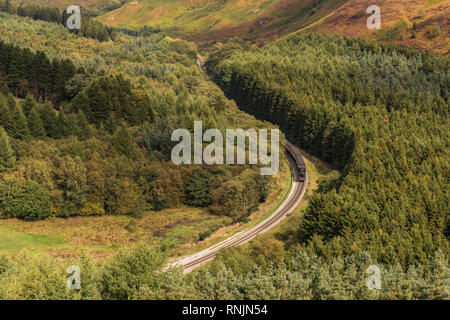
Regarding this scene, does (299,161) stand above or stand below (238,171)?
above

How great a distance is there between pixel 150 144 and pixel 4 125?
102ft

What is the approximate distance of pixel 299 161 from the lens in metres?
122

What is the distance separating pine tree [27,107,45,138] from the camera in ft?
310

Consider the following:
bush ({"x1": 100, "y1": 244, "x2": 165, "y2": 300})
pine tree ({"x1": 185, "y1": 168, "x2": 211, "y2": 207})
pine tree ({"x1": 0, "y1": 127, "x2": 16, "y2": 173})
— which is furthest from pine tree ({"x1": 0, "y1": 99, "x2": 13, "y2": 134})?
bush ({"x1": 100, "y1": 244, "x2": 165, "y2": 300})

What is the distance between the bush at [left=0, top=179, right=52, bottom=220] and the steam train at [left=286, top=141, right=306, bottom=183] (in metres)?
62.5

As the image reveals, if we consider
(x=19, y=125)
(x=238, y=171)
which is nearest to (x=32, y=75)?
(x=19, y=125)

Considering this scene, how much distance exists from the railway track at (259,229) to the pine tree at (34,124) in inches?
1768

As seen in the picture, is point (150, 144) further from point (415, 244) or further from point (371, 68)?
point (371, 68)

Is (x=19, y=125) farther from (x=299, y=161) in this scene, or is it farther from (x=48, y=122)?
(x=299, y=161)

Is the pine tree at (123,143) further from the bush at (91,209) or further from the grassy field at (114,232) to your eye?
the grassy field at (114,232)

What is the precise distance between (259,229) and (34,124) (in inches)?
2111

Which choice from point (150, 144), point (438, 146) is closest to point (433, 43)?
point (438, 146)

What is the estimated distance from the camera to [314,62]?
183750 millimetres

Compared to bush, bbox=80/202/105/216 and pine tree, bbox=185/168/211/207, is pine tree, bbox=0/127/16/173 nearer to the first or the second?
bush, bbox=80/202/105/216
